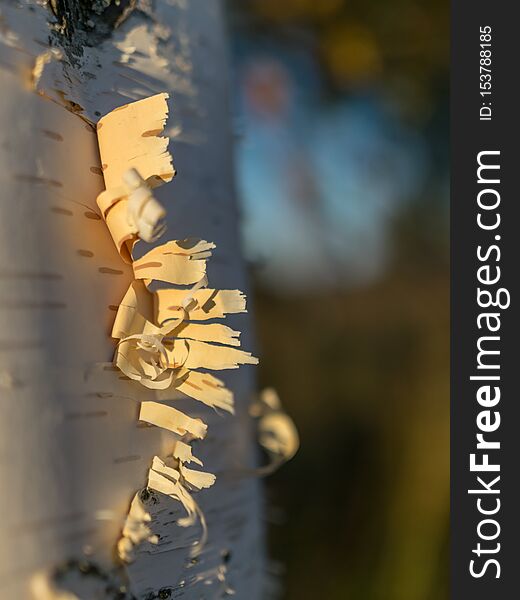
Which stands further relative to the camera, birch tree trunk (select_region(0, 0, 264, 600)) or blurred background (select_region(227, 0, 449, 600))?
blurred background (select_region(227, 0, 449, 600))

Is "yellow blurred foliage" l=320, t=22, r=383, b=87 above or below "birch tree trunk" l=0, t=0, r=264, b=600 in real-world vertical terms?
above

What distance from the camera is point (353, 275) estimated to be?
2.74ft

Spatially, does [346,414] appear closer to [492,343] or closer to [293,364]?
[293,364]

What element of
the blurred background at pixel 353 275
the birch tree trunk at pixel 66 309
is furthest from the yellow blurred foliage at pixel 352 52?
the birch tree trunk at pixel 66 309

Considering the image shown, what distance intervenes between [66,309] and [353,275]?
0.60 metres

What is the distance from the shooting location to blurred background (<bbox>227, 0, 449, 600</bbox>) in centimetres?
75

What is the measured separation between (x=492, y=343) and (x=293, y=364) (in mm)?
362

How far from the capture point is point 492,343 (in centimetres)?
49

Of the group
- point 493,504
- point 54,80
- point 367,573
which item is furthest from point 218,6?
point 367,573

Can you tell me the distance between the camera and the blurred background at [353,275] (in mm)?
749

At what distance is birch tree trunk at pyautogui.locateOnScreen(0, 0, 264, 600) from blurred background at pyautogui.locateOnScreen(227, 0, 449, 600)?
43cm

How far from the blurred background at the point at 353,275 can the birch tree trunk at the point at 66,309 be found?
428 millimetres

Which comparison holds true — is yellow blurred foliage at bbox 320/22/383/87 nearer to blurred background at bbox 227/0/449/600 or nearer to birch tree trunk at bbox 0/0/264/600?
blurred background at bbox 227/0/449/600

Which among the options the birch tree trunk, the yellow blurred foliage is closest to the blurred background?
the yellow blurred foliage
